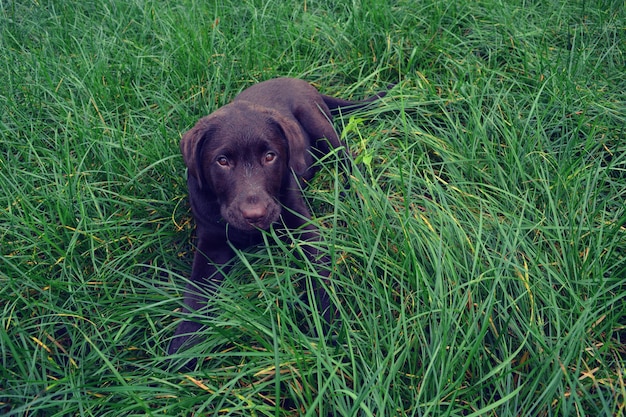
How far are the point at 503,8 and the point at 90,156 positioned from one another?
2630 millimetres

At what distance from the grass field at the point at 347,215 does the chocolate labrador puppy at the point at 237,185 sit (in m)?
0.12

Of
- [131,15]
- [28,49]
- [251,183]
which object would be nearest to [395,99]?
[251,183]

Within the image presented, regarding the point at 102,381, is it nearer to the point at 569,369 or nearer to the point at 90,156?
the point at 90,156

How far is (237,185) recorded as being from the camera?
2.49m

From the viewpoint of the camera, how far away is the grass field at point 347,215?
1.90 metres

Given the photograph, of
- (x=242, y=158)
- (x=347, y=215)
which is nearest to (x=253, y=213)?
(x=242, y=158)

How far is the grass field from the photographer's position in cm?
190

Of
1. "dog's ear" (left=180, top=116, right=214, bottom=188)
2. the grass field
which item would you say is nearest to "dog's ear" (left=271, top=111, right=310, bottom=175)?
the grass field

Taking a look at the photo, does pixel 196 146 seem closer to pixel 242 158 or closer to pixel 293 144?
pixel 242 158

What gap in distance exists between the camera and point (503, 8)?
362cm

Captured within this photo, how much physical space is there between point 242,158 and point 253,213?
1.04 ft

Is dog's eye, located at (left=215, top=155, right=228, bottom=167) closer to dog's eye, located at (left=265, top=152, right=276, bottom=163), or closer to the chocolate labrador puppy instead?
the chocolate labrador puppy

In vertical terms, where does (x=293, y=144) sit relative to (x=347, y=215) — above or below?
above

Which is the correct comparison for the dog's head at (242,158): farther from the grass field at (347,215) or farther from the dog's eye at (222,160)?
the grass field at (347,215)
